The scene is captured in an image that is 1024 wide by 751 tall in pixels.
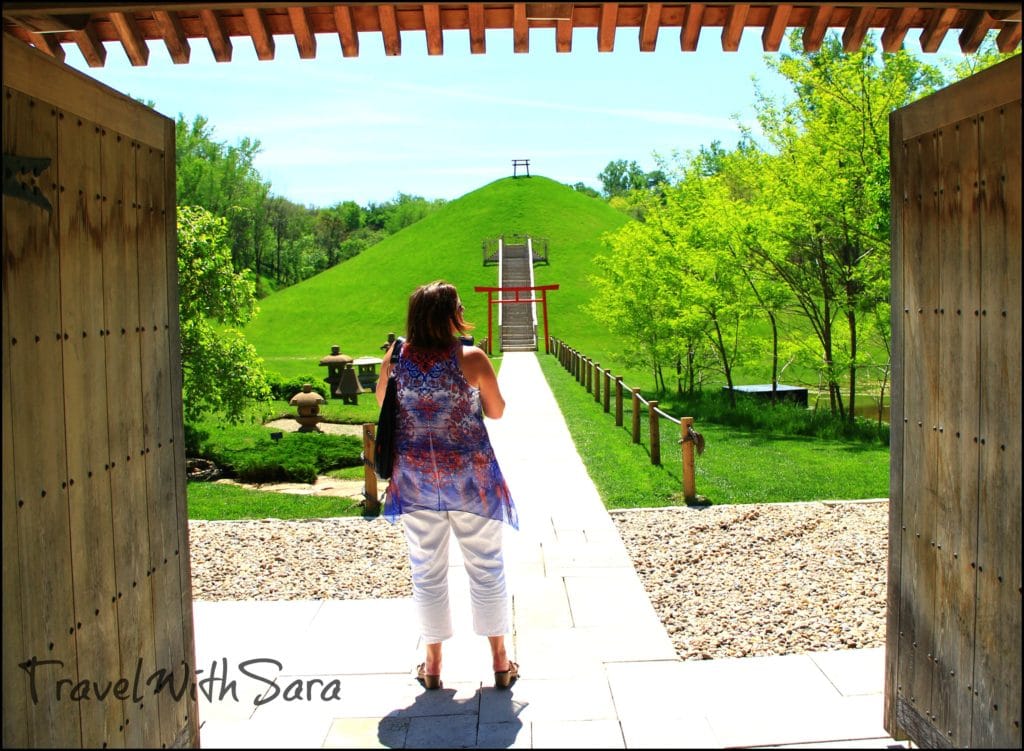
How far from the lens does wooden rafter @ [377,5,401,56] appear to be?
3535 millimetres

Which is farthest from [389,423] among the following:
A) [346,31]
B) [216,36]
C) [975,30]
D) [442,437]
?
[975,30]

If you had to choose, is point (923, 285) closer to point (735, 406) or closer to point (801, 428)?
point (801, 428)

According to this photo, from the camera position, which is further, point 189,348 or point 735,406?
point 735,406

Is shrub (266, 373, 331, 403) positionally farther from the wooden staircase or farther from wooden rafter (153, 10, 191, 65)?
wooden rafter (153, 10, 191, 65)

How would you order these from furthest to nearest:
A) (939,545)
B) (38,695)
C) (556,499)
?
(556,499)
(939,545)
(38,695)

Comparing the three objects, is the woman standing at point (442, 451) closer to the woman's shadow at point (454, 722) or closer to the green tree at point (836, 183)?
the woman's shadow at point (454, 722)

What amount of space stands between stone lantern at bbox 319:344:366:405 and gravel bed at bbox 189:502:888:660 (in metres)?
13.3

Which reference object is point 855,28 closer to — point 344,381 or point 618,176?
point 344,381

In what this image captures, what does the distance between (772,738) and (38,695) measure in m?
2.50

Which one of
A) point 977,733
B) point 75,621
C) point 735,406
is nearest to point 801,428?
point 735,406

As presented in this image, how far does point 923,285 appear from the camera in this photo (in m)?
3.53

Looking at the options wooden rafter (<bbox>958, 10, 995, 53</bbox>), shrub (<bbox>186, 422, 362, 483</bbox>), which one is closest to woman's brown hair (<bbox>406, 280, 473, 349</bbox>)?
wooden rafter (<bbox>958, 10, 995, 53</bbox>)

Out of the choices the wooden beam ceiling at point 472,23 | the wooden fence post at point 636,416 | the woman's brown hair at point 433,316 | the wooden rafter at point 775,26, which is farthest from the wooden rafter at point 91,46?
the wooden fence post at point 636,416

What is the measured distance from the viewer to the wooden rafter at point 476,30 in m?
3.47
